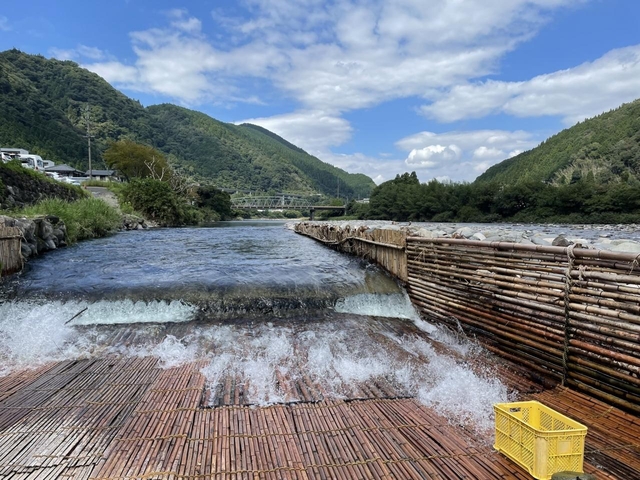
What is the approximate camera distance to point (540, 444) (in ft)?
→ 7.53

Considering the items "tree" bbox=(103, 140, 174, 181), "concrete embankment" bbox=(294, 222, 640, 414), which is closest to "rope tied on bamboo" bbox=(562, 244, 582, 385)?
"concrete embankment" bbox=(294, 222, 640, 414)

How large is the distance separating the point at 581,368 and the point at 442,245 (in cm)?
274

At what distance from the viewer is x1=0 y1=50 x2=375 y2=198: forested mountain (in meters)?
63.5

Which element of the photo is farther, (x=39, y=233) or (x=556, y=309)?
(x=39, y=233)

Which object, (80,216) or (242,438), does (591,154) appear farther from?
(242,438)

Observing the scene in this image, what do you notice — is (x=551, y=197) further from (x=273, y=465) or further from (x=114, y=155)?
(x=114, y=155)

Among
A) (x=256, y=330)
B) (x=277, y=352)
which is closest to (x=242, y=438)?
(x=277, y=352)

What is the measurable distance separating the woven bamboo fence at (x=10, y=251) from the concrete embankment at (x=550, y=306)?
27.2ft

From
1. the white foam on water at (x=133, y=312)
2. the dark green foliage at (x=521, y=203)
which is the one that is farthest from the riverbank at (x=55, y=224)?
the dark green foliage at (x=521, y=203)

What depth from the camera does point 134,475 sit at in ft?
7.83

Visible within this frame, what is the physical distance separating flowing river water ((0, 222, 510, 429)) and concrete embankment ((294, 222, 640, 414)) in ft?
1.45

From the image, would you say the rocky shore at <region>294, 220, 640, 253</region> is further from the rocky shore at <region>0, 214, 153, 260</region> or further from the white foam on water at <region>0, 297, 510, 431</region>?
the rocky shore at <region>0, 214, 153, 260</region>

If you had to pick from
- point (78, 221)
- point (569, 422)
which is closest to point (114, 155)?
point (78, 221)

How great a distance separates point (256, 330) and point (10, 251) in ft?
20.7
